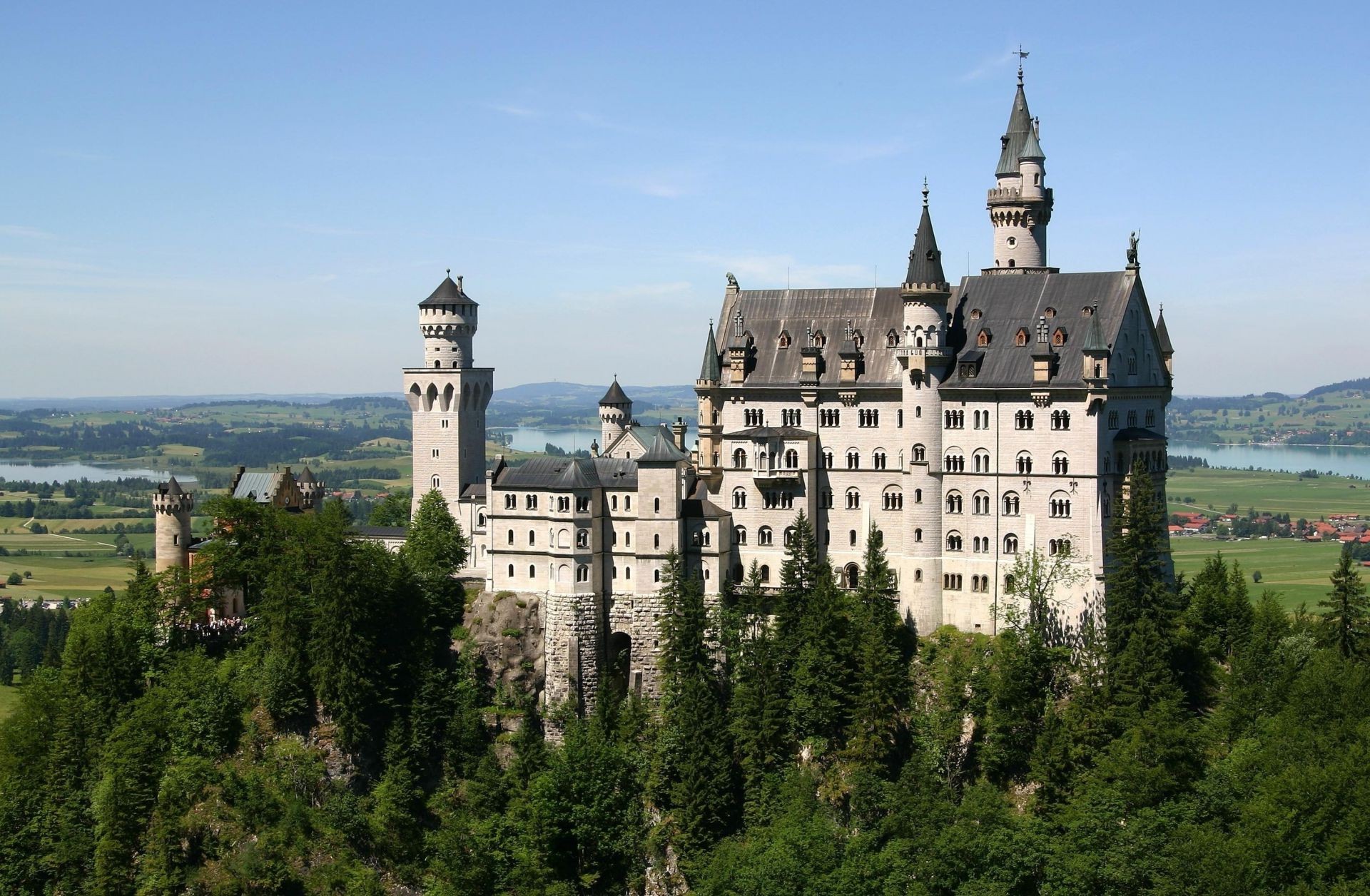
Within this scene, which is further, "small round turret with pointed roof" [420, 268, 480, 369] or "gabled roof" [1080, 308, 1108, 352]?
"small round turret with pointed roof" [420, 268, 480, 369]

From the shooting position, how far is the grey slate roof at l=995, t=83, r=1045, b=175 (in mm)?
102812

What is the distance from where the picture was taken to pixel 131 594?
101 metres

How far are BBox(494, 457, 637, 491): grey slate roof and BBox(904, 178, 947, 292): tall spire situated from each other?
2055cm

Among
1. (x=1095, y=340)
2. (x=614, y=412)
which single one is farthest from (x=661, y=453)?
(x=1095, y=340)

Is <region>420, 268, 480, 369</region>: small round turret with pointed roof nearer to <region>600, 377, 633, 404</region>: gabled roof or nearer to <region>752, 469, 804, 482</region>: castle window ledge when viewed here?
<region>600, 377, 633, 404</region>: gabled roof

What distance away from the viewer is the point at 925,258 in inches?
3666

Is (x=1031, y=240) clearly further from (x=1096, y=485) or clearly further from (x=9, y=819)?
(x=9, y=819)

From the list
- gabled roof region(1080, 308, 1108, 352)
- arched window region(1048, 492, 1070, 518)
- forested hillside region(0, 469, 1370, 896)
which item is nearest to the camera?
forested hillside region(0, 469, 1370, 896)

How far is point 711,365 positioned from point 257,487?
36838 millimetres

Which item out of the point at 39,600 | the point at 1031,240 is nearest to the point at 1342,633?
the point at 1031,240

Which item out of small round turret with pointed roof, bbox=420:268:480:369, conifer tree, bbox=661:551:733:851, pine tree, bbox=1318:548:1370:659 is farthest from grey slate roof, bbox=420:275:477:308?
pine tree, bbox=1318:548:1370:659

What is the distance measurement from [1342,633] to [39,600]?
15014 centimetres

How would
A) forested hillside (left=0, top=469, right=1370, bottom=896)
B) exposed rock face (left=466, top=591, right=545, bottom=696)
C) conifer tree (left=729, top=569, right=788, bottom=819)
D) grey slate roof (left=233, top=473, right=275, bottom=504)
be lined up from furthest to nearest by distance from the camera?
grey slate roof (left=233, top=473, right=275, bottom=504) → exposed rock face (left=466, top=591, right=545, bottom=696) → conifer tree (left=729, top=569, right=788, bottom=819) → forested hillside (left=0, top=469, right=1370, bottom=896)

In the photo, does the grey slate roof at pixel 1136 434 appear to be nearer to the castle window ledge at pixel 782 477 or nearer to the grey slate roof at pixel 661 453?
Answer: the castle window ledge at pixel 782 477
